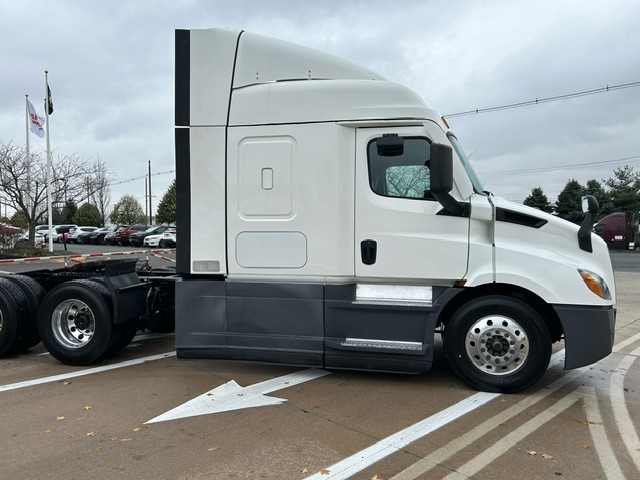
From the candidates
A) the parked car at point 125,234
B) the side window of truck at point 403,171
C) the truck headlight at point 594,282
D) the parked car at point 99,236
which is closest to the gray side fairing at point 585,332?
the truck headlight at point 594,282

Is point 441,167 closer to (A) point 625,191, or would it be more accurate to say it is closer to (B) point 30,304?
(B) point 30,304

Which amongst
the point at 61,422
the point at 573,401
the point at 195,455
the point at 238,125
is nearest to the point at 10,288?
the point at 61,422

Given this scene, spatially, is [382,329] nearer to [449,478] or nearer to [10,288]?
[449,478]

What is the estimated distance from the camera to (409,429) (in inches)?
161

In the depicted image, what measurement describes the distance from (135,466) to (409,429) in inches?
83.3

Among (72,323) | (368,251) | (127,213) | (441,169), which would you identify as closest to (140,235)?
(127,213)

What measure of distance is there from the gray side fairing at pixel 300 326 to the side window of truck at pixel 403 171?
1.02 meters

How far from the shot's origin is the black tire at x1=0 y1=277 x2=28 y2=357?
20.8 ft

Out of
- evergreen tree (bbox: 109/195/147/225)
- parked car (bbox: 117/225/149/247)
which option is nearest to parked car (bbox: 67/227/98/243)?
parked car (bbox: 117/225/149/247)

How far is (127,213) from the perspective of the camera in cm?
6562

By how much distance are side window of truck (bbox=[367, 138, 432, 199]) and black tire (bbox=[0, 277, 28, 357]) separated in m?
4.84

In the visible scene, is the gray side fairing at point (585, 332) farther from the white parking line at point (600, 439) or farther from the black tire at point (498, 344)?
the white parking line at point (600, 439)

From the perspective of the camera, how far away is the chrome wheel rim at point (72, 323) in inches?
240

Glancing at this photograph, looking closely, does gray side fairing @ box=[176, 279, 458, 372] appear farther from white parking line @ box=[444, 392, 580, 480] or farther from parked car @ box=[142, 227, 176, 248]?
parked car @ box=[142, 227, 176, 248]
